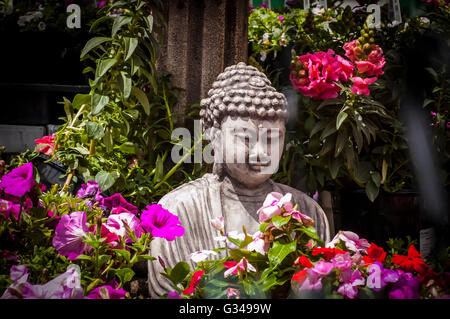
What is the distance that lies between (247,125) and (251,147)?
0.23 ft

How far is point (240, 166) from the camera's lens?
1.39 m

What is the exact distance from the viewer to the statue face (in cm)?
138

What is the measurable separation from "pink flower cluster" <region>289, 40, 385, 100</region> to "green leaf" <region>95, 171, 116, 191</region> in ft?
2.49

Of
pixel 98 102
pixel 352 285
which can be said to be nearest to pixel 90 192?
pixel 98 102

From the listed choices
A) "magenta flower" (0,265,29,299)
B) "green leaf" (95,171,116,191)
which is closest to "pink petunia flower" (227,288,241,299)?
"magenta flower" (0,265,29,299)

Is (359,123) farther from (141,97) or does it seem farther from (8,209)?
(8,209)

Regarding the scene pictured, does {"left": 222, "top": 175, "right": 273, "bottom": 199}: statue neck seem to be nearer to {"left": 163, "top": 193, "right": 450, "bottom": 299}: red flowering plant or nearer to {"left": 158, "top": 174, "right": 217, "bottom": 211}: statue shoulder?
{"left": 158, "top": 174, "right": 217, "bottom": 211}: statue shoulder

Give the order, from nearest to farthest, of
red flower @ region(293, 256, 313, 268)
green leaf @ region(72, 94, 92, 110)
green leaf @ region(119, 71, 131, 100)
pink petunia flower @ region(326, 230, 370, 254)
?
red flower @ region(293, 256, 313, 268) → pink petunia flower @ region(326, 230, 370, 254) → green leaf @ region(119, 71, 131, 100) → green leaf @ region(72, 94, 92, 110)

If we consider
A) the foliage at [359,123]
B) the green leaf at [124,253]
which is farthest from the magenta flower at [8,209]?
the foliage at [359,123]

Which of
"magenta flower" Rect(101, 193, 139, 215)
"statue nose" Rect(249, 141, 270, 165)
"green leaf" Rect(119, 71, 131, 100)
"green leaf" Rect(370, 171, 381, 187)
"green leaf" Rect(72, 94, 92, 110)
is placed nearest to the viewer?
"magenta flower" Rect(101, 193, 139, 215)

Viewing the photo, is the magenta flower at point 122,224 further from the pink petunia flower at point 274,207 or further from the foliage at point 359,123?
the foliage at point 359,123

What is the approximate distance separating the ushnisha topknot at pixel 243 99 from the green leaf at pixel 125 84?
260mm

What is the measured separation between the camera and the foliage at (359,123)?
165 cm

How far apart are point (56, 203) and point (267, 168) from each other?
2.08 feet
